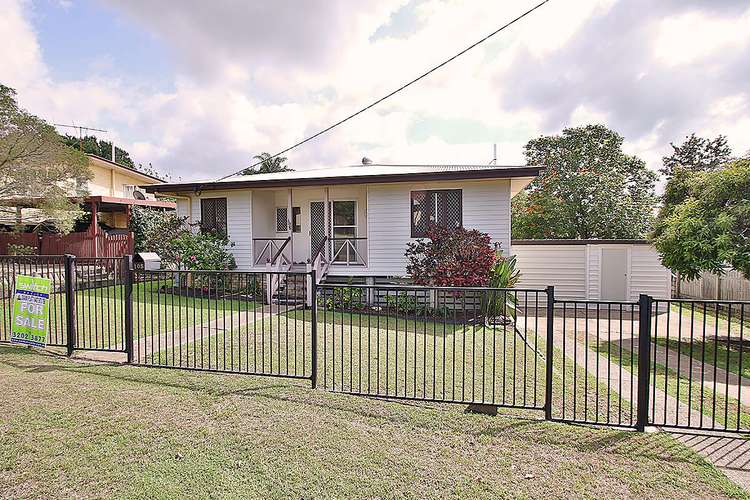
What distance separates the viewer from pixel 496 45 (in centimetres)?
803

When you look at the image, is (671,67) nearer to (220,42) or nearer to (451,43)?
(451,43)

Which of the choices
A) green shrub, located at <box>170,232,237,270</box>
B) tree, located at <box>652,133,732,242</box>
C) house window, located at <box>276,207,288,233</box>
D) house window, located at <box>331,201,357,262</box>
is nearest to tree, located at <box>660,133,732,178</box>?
tree, located at <box>652,133,732,242</box>

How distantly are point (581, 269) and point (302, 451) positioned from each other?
41.3ft

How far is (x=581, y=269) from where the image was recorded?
1327 centimetres

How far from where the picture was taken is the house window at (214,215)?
46.6ft

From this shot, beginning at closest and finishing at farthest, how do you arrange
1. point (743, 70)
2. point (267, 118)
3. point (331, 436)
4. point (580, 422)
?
point (331, 436), point (580, 422), point (743, 70), point (267, 118)

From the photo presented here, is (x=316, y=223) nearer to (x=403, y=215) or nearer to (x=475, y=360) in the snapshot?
(x=403, y=215)

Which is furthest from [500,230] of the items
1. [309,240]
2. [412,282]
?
[309,240]

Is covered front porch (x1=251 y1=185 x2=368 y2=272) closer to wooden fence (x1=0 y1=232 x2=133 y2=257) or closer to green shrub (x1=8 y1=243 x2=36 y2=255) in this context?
wooden fence (x1=0 y1=232 x2=133 y2=257)

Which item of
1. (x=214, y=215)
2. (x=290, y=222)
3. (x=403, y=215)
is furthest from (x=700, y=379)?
(x=214, y=215)

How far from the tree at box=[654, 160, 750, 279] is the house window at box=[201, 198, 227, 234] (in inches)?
516

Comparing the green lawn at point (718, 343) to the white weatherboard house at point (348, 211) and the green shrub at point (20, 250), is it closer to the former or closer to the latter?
the white weatherboard house at point (348, 211)

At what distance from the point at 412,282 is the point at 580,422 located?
302 inches

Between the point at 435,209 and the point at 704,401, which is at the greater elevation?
the point at 435,209
